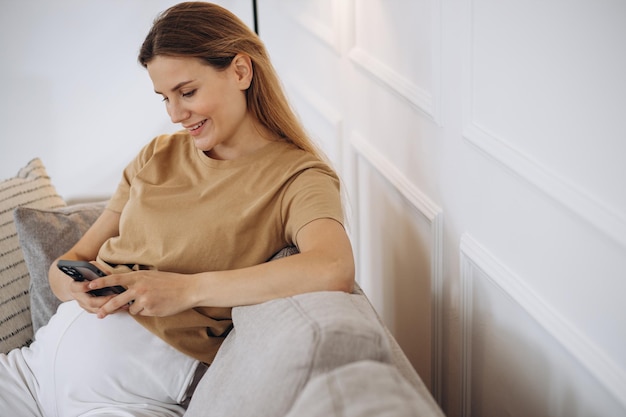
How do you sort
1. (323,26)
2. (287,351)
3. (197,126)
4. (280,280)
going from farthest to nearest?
(323,26) < (197,126) < (280,280) < (287,351)

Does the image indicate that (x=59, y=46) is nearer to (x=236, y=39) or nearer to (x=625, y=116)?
(x=236, y=39)

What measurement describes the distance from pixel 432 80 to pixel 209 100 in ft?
1.43

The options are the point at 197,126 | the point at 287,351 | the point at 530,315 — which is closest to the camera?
the point at 287,351

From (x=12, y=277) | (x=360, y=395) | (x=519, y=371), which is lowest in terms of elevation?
(x=12, y=277)

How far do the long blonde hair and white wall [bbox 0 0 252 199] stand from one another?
4.57 feet

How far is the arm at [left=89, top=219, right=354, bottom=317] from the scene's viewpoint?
1351mm

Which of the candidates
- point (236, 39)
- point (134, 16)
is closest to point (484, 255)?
point (236, 39)

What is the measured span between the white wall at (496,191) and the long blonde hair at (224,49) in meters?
0.26

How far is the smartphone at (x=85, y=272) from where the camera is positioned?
1.47 meters

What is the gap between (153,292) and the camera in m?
1.42

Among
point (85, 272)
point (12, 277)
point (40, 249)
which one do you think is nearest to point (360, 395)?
point (85, 272)

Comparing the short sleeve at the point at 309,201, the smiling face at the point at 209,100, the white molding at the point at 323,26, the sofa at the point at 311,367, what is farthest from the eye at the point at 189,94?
the white molding at the point at 323,26

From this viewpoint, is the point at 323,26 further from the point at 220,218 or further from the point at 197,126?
the point at 220,218

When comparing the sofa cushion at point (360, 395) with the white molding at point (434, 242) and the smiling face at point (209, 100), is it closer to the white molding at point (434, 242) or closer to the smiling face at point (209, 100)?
the white molding at point (434, 242)
